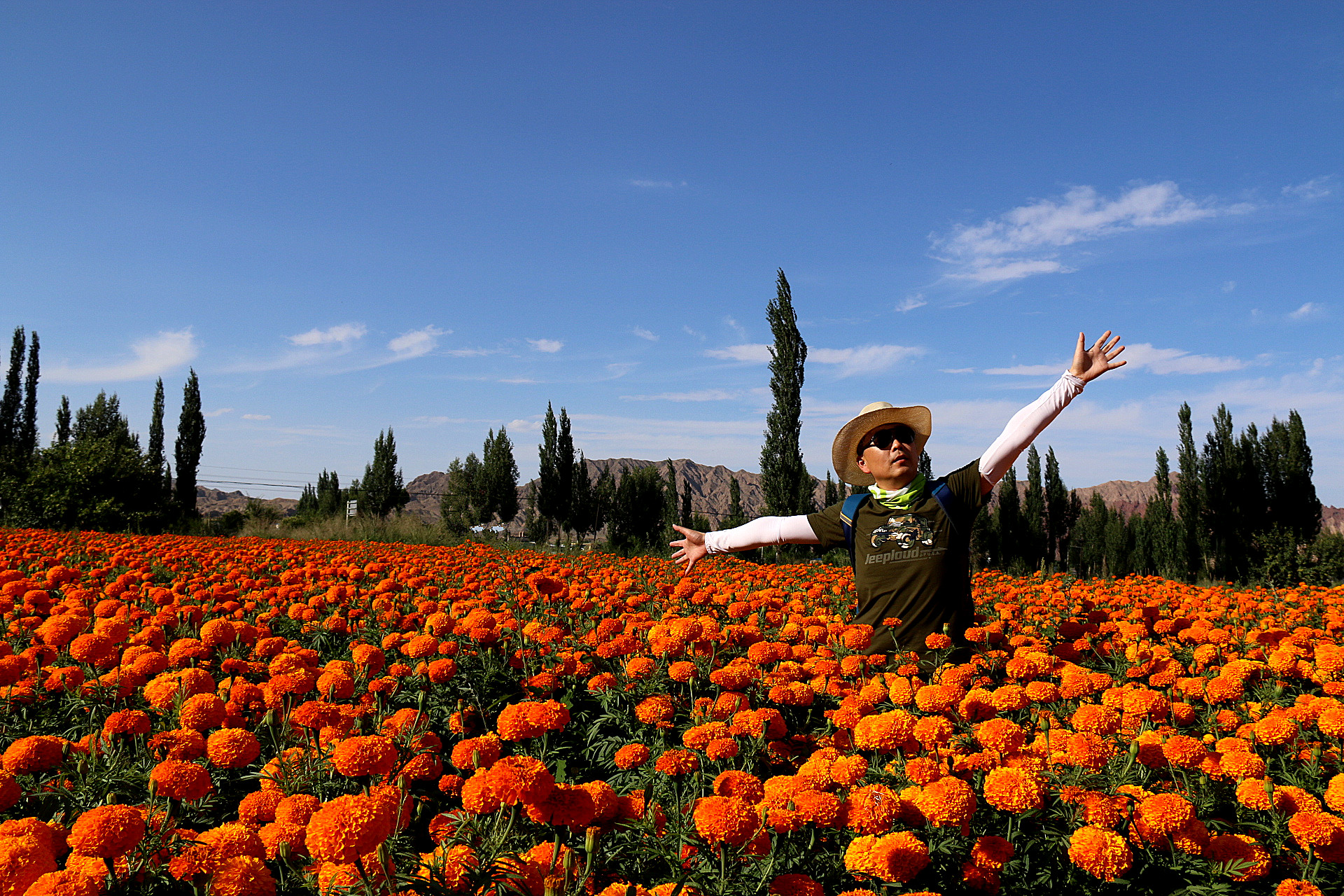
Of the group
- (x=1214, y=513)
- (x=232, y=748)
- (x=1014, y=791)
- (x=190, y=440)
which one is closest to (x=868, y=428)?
(x=1014, y=791)

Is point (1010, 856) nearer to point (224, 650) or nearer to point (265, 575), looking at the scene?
point (224, 650)

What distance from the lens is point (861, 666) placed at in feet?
7.88

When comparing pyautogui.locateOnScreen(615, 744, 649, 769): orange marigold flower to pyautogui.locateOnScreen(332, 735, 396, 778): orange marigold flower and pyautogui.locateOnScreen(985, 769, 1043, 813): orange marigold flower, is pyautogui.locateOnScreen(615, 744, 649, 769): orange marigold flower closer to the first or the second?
pyautogui.locateOnScreen(332, 735, 396, 778): orange marigold flower

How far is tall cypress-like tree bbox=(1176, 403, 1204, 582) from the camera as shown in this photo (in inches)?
1090

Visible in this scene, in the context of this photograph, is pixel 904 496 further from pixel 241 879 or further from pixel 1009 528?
pixel 1009 528

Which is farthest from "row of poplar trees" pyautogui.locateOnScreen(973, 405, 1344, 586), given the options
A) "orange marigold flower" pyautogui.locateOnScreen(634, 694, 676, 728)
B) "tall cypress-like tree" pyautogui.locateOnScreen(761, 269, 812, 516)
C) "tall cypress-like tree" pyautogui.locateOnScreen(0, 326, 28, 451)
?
"tall cypress-like tree" pyautogui.locateOnScreen(0, 326, 28, 451)

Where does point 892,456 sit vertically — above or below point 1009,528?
above

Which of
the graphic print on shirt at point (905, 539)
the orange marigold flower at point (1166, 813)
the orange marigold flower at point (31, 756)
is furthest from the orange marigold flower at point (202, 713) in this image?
the graphic print on shirt at point (905, 539)

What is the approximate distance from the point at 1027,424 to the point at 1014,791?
2.12 meters

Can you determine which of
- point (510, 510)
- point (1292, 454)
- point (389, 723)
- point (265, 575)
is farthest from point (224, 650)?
point (510, 510)

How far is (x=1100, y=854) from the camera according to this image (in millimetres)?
1316

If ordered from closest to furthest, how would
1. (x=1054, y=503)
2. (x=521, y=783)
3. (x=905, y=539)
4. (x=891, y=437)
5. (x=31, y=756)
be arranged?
(x=521, y=783) → (x=31, y=756) → (x=905, y=539) → (x=891, y=437) → (x=1054, y=503)

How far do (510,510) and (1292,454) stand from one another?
37418 mm

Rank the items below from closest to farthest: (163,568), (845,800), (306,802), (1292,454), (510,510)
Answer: (306,802)
(845,800)
(163,568)
(1292,454)
(510,510)
